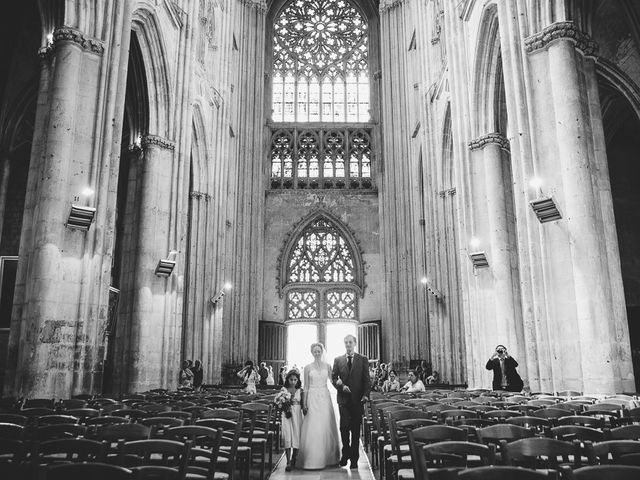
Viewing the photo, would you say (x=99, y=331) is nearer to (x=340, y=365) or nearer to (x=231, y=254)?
(x=340, y=365)

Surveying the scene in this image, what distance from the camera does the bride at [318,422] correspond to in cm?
858

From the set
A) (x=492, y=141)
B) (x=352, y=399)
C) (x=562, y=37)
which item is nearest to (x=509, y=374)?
(x=352, y=399)

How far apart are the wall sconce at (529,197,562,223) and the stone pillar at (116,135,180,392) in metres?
10.7

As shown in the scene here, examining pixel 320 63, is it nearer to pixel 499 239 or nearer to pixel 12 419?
pixel 499 239

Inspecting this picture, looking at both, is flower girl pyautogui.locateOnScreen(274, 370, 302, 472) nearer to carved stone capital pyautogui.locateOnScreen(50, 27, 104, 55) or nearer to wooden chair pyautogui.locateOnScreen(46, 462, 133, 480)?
wooden chair pyautogui.locateOnScreen(46, 462, 133, 480)

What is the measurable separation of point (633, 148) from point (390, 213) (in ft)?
41.8

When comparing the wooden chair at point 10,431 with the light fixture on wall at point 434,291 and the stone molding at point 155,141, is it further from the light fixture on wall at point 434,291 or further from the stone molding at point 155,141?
the light fixture on wall at point 434,291

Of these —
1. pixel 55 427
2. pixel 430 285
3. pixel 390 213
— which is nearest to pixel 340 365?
pixel 55 427

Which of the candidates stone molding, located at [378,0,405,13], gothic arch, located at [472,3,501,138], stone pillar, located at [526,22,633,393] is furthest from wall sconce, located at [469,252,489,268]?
stone molding, located at [378,0,405,13]

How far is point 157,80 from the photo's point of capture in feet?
62.9

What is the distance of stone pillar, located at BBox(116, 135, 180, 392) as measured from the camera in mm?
16938

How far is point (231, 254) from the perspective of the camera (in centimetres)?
2934

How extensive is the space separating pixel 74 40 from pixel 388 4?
2564cm

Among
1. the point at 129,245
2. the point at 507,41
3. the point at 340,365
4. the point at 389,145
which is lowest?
the point at 340,365
